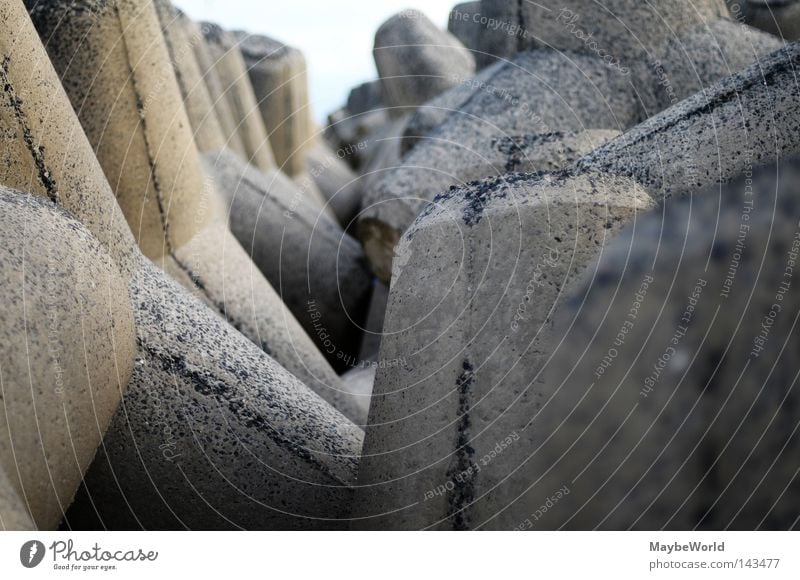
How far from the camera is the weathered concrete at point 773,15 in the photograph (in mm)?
1662

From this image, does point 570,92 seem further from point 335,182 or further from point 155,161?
point 335,182

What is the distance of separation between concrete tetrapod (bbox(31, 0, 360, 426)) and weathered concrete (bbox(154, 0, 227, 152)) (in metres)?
0.51

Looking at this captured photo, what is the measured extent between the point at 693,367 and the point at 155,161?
2.76ft

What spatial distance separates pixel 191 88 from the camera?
1.79m

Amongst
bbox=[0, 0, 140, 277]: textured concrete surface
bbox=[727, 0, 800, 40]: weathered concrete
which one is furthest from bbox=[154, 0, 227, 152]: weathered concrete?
bbox=[727, 0, 800, 40]: weathered concrete

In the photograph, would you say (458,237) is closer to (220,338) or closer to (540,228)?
(540,228)

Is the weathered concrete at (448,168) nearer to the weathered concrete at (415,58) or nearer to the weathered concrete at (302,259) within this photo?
the weathered concrete at (302,259)

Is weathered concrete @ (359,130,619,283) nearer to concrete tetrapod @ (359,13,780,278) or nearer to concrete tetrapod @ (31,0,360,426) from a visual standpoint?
concrete tetrapod @ (359,13,780,278)

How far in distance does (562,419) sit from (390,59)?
1764 millimetres

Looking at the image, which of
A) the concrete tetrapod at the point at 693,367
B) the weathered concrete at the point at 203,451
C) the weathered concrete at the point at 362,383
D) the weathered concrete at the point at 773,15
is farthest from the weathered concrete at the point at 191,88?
the concrete tetrapod at the point at 693,367

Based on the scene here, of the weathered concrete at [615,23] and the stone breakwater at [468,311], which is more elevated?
Result: the weathered concrete at [615,23]

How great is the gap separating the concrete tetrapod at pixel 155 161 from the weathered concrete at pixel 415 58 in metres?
1.01

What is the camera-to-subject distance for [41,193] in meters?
0.85
